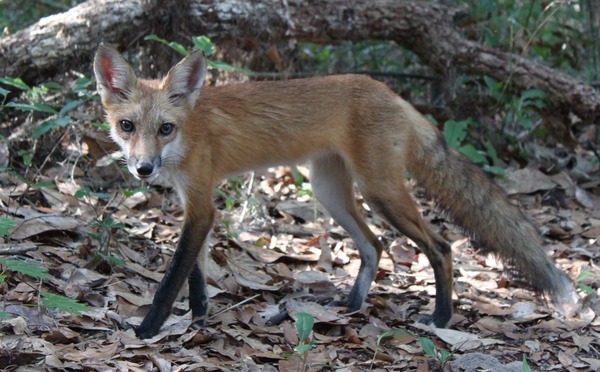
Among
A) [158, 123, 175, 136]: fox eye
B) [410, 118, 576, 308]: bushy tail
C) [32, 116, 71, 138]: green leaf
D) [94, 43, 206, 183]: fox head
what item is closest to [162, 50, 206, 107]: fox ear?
[94, 43, 206, 183]: fox head

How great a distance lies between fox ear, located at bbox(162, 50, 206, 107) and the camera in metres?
4.92

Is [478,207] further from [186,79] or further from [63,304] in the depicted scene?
→ [63,304]

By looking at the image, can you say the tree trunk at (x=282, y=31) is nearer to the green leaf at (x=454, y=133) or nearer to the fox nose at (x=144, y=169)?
the green leaf at (x=454, y=133)

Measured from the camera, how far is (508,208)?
5.95 m

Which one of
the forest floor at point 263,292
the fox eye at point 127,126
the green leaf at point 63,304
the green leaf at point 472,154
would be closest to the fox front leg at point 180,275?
the forest floor at point 263,292

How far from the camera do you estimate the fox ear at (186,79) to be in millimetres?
4918

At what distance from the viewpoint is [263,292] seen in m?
5.75

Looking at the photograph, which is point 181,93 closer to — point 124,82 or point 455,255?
point 124,82

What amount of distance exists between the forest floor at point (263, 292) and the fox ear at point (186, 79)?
3.60ft

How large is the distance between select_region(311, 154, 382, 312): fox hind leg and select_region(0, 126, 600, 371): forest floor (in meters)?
0.33

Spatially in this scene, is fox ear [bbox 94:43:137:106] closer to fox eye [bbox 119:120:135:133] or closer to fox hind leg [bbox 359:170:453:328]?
fox eye [bbox 119:120:135:133]

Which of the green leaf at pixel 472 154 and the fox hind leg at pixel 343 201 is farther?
the green leaf at pixel 472 154

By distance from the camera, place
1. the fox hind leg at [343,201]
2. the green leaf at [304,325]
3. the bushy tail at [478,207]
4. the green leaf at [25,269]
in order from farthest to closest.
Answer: the fox hind leg at [343,201]
the bushy tail at [478,207]
the green leaf at [304,325]
the green leaf at [25,269]

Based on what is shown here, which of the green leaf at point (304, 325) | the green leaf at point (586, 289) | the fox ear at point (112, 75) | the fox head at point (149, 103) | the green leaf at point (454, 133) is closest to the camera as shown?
the green leaf at point (304, 325)
